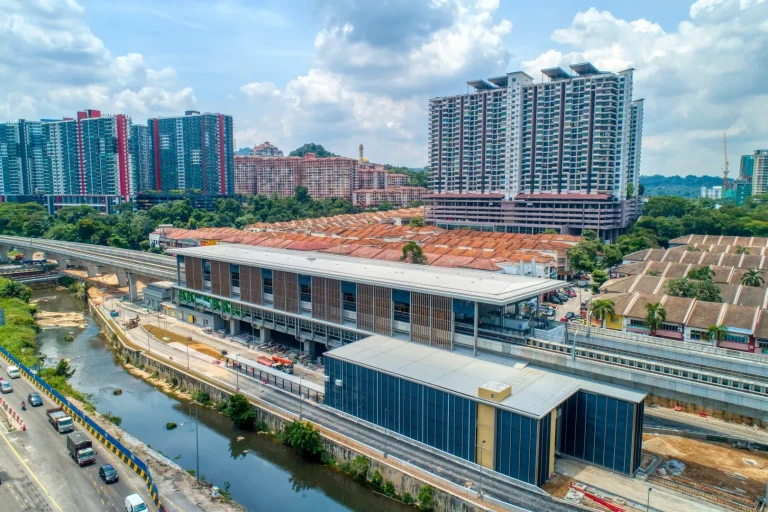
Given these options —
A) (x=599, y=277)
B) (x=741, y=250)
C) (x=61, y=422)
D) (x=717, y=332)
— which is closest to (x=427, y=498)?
(x=61, y=422)

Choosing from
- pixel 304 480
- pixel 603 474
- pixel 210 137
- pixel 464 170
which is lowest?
pixel 304 480

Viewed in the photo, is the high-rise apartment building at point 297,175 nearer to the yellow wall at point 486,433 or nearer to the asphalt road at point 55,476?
the asphalt road at point 55,476

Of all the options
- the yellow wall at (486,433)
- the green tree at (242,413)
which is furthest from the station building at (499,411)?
the green tree at (242,413)

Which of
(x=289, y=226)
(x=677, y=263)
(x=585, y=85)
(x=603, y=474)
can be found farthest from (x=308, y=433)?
(x=585, y=85)

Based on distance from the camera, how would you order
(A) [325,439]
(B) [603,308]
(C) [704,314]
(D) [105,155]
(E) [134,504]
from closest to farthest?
(E) [134,504] < (A) [325,439] < (C) [704,314] < (B) [603,308] < (D) [105,155]

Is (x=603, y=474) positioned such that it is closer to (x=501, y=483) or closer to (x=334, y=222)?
(x=501, y=483)

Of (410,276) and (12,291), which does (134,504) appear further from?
(12,291)

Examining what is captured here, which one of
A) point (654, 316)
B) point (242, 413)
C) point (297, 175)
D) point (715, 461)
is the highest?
point (297, 175)
